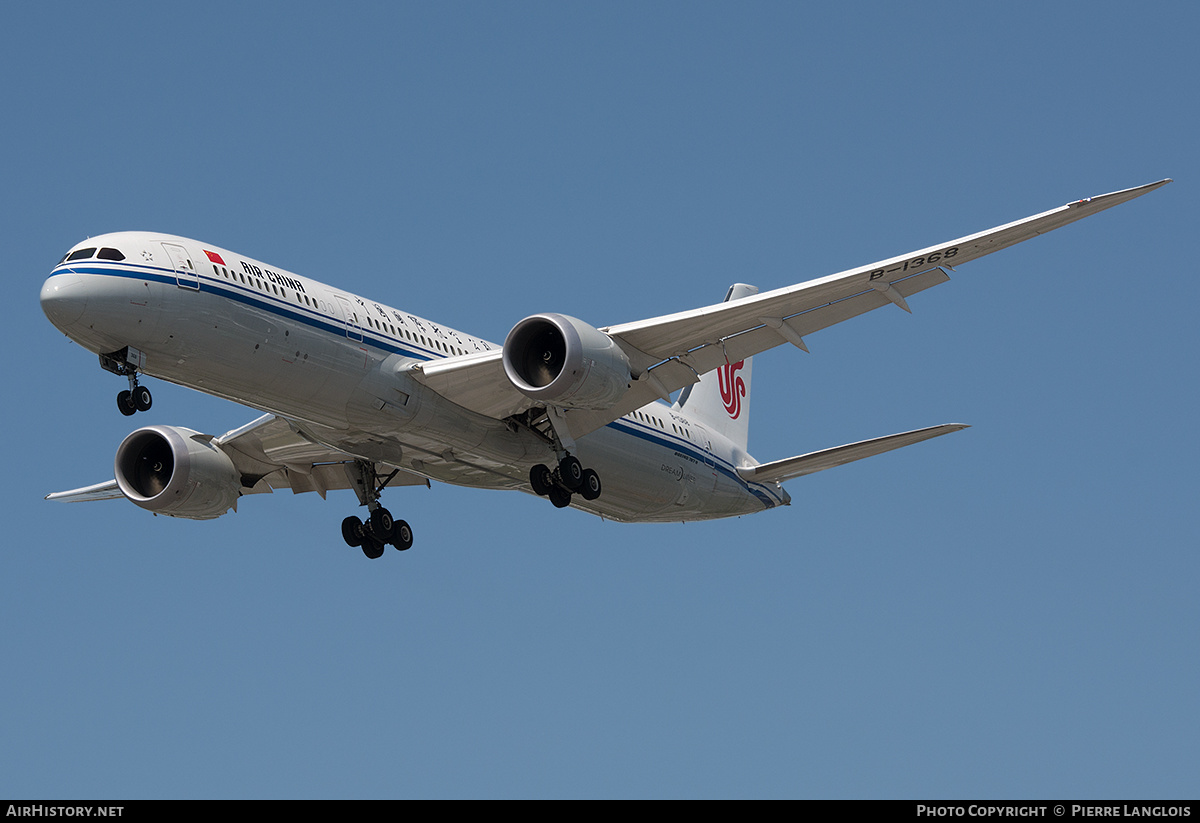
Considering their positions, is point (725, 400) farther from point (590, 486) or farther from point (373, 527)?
point (373, 527)

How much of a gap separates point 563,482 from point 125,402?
9.06m

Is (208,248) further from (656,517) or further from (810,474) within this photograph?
(810,474)

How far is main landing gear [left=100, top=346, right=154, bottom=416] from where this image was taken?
24078 mm

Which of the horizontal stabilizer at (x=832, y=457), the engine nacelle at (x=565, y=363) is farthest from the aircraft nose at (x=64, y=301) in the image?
the horizontal stabilizer at (x=832, y=457)

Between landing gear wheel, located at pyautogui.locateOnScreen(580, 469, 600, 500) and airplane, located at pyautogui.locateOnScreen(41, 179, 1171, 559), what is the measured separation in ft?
0.12

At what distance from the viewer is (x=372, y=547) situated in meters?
32.4

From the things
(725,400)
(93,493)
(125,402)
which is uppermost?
(725,400)

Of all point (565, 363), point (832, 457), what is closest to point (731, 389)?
point (832, 457)

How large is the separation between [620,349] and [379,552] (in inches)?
325

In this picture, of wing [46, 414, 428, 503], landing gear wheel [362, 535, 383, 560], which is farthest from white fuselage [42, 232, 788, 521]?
landing gear wheel [362, 535, 383, 560]

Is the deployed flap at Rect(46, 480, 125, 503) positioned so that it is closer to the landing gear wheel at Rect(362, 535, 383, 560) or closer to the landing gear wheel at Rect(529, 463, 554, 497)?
the landing gear wheel at Rect(362, 535, 383, 560)
